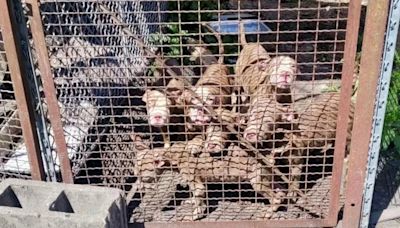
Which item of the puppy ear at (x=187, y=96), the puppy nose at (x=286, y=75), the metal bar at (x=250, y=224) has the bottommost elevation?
the metal bar at (x=250, y=224)

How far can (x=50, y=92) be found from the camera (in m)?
2.72

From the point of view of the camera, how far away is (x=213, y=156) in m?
3.15

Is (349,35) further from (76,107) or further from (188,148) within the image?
(76,107)

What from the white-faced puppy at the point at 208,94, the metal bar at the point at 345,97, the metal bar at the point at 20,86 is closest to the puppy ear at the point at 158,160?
the white-faced puppy at the point at 208,94

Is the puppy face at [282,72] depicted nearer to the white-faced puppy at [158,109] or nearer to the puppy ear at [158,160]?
the white-faced puppy at [158,109]

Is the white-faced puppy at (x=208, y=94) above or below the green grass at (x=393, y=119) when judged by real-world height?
above

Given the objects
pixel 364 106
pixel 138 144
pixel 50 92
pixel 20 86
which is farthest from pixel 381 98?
pixel 20 86

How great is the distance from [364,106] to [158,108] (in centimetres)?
114

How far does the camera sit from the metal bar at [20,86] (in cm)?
255

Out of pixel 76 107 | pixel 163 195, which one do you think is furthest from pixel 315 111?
pixel 76 107

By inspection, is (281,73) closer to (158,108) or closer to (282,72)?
(282,72)

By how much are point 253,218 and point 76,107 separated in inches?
49.9

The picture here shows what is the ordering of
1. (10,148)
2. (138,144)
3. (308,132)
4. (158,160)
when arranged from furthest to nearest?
(10,148), (138,144), (158,160), (308,132)

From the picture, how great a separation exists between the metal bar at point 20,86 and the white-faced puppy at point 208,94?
0.81m
